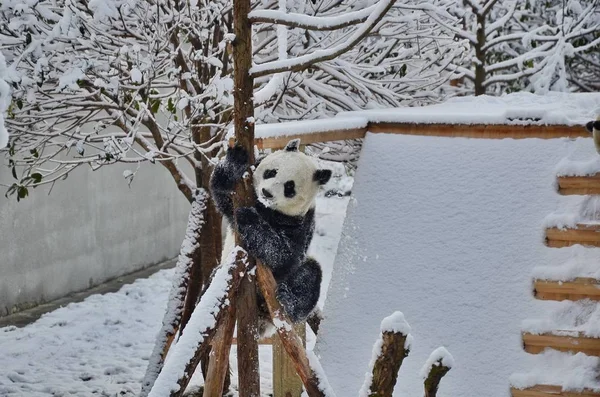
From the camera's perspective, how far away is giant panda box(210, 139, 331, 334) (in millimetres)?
2975

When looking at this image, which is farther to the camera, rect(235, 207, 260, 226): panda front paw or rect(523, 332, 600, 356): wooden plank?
rect(523, 332, 600, 356): wooden plank

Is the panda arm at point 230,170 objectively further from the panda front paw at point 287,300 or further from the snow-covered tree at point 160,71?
the snow-covered tree at point 160,71

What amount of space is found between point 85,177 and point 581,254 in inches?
216

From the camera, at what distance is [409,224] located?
3967mm

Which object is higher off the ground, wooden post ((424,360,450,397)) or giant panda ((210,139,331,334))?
giant panda ((210,139,331,334))

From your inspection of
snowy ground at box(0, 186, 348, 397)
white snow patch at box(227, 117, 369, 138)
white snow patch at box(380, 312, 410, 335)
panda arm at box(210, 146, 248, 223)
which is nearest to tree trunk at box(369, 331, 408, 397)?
white snow patch at box(380, 312, 410, 335)

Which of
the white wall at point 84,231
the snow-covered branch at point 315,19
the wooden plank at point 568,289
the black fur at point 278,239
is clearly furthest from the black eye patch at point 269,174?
the white wall at point 84,231

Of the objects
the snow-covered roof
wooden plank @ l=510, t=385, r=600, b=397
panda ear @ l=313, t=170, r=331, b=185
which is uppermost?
the snow-covered roof

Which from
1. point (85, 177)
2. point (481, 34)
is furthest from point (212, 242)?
point (481, 34)

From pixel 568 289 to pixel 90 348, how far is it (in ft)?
13.1

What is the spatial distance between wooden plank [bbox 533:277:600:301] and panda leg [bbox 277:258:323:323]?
1074mm

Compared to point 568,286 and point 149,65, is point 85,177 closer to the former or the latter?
point 149,65

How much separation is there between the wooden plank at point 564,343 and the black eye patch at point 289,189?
1311 millimetres

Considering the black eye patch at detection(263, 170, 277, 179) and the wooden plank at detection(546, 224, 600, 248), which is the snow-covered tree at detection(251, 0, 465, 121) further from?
the wooden plank at detection(546, 224, 600, 248)
